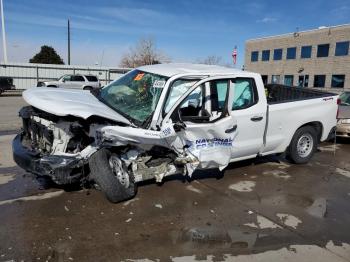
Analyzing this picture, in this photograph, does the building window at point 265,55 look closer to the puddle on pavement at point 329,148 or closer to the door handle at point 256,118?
the puddle on pavement at point 329,148

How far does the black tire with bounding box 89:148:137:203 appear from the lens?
4535 mm

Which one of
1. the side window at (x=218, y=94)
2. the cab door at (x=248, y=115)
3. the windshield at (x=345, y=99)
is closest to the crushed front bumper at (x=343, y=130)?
the windshield at (x=345, y=99)

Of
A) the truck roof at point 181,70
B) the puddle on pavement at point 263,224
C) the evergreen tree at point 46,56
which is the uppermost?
the evergreen tree at point 46,56

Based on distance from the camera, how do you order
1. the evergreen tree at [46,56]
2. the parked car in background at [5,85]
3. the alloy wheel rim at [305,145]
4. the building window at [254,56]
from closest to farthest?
1. the alloy wheel rim at [305,145]
2. the parked car in background at [5,85]
3. the building window at [254,56]
4. the evergreen tree at [46,56]

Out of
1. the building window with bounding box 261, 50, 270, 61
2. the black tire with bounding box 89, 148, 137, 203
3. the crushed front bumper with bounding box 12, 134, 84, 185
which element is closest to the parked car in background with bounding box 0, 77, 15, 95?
the crushed front bumper with bounding box 12, 134, 84, 185

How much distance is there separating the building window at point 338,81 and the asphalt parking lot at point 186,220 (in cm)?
3526

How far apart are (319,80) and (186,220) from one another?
40.3 meters

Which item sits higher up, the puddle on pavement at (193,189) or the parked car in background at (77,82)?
the parked car in background at (77,82)

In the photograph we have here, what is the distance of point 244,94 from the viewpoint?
6023mm

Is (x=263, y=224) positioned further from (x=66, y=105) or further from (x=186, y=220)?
(x=66, y=105)

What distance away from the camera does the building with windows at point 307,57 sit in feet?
125

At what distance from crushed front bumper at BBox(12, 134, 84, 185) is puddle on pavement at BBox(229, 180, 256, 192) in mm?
2603

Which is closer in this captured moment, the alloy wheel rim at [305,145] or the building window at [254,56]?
the alloy wheel rim at [305,145]

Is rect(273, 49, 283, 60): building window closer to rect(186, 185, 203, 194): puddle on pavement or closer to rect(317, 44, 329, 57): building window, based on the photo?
rect(317, 44, 329, 57): building window
